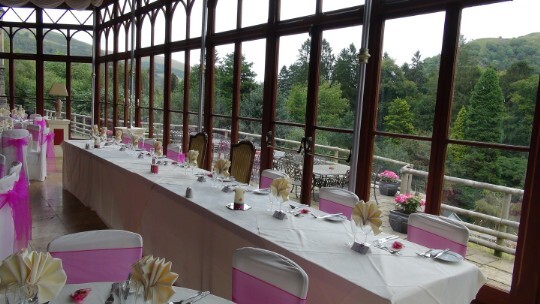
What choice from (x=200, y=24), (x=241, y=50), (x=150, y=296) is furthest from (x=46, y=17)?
(x=150, y=296)

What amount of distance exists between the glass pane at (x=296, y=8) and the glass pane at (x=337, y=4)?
0.20 m

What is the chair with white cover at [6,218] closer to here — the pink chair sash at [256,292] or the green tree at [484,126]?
the pink chair sash at [256,292]

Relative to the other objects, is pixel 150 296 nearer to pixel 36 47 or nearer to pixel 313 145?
pixel 313 145

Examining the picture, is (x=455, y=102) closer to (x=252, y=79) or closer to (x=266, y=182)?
(x=266, y=182)

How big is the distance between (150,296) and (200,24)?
6.42 m

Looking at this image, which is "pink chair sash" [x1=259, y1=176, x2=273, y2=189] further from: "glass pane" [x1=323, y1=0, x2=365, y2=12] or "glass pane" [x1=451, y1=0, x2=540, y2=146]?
"glass pane" [x1=323, y1=0, x2=365, y2=12]

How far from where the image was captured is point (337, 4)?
469cm

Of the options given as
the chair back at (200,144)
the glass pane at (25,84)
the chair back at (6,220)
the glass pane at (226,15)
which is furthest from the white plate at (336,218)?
the glass pane at (25,84)

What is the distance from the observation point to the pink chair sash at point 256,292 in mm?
1780

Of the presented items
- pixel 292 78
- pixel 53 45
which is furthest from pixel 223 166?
pixel 53 45

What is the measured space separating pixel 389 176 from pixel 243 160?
176 centimetres

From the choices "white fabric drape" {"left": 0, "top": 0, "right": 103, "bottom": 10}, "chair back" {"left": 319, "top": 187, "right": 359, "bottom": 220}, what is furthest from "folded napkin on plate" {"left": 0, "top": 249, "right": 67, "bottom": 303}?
"white fabric drape" {"left": 0, "top": 0, "right": 103, "bottom": 10}

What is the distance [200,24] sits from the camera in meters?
7.27

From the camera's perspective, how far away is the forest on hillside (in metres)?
3.27
